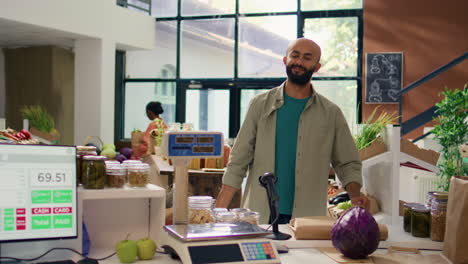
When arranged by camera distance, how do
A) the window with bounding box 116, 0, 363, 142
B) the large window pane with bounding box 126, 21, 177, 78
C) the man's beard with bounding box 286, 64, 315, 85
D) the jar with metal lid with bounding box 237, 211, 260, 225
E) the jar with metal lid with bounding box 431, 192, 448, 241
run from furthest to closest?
the large window pane with bounding box 126, 21, 177, 78, the window with bounding box 116, 0, 363, 142, the man's beard with bounding box 286, 64, 315, 85, the jar with metal lid with bounding box 431, 192, 448, 241, the jar with metal lid with bounding box 237, 211, 260, 225

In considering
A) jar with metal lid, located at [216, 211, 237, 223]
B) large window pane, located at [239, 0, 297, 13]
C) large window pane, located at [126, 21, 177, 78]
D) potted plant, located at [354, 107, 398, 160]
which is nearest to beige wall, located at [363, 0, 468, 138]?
large window pane, located at [239, 0, 297, 13]

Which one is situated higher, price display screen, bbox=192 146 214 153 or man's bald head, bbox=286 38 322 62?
man's bald head, bbox=286 38 322 62

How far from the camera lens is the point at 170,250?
1.86 meters

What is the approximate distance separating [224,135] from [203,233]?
323 cm

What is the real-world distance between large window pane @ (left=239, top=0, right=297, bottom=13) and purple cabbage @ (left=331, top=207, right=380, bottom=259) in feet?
24.3

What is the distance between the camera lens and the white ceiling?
23.6 ft

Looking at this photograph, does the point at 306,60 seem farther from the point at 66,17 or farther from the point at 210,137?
the point at 66,17

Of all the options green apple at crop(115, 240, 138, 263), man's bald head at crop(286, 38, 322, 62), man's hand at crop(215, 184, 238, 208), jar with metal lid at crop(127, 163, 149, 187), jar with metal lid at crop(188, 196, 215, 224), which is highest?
man's bald head at crop(286, 38, 322, 62)

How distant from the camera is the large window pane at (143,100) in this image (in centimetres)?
976

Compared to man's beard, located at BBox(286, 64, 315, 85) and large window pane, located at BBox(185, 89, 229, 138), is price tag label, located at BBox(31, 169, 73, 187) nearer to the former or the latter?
man's beard, located at BBox(286, 64, 315, 85)

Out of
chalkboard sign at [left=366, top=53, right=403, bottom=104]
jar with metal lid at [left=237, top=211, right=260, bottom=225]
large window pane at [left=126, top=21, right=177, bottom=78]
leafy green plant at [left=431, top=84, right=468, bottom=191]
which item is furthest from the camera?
large window pane at [left=126, top=21, right=177, bottom=78]

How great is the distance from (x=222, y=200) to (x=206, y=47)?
693 centimetres

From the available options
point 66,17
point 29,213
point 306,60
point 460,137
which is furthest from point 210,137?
point 66,17

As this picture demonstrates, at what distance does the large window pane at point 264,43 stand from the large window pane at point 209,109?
1.89ft
